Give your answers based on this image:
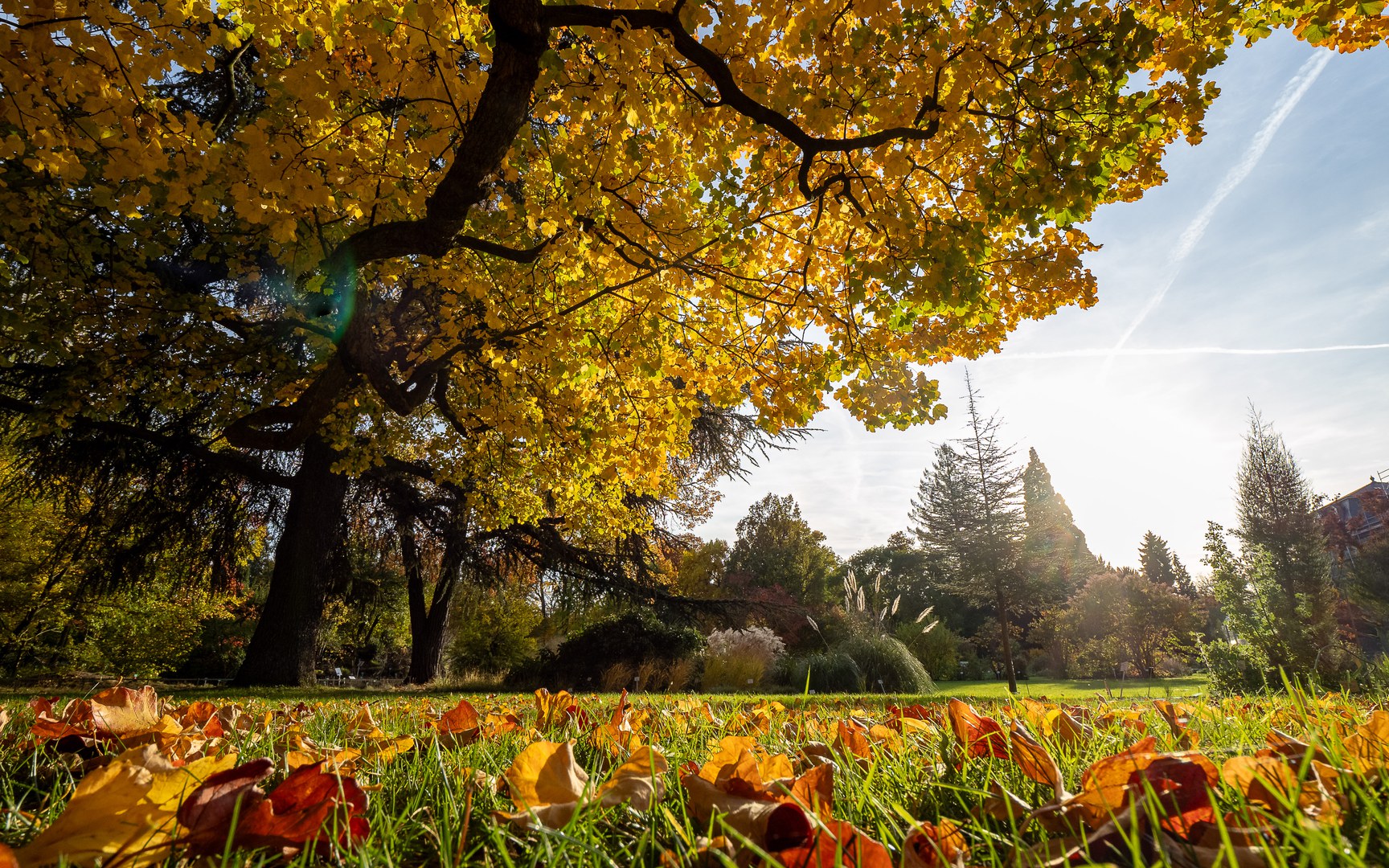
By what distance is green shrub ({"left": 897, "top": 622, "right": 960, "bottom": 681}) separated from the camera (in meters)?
18.3

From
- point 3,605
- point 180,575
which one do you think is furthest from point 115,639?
point 180,575

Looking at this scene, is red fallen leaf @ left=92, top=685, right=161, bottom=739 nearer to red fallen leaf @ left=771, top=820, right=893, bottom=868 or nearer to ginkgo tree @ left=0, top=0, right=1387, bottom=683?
red fallen leaf @ left=771, top=820, right=893, bottom=868

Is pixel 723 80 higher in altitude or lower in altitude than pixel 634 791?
higher

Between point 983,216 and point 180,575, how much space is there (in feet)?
42.2

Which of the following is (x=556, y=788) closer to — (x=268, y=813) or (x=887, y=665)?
(x=268, y=813)

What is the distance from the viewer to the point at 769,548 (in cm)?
3062

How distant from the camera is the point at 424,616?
42.8ft

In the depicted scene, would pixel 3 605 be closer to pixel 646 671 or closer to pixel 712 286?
pixel 646 671

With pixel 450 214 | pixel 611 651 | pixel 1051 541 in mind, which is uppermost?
pixel 1051 541

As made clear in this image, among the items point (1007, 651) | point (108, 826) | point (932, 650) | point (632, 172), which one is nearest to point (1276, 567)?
point (1007, 651)

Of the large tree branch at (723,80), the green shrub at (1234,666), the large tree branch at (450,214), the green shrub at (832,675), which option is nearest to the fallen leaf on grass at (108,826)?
the large tree branch at (723,80)

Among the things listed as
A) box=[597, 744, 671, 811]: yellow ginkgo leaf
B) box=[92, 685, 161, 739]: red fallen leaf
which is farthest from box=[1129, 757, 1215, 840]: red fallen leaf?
box=[92, 685, 161, 739]: red fallen leaf

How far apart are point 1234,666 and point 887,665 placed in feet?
18.2

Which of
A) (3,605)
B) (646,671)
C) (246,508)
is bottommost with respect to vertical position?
(646,671)
